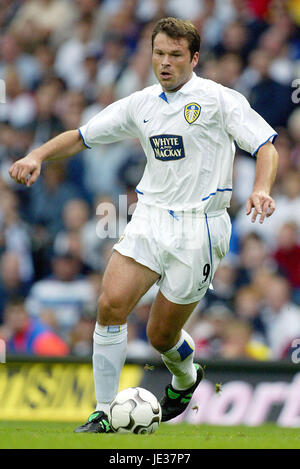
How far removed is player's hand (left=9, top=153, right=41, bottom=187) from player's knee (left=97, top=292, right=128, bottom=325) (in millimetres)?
890

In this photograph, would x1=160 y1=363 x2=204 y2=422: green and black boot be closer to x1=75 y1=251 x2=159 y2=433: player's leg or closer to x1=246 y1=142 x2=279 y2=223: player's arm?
x1=75 y1=251 x2=159 y2=433: player's leg

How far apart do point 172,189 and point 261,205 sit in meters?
0.91

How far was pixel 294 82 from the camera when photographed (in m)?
11.2

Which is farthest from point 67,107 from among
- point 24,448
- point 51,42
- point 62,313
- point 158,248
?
point 24,448

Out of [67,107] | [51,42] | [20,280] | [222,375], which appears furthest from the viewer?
[51,42]

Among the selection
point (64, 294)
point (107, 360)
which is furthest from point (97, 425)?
point (64, 294)

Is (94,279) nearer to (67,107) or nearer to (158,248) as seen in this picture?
(67,107)

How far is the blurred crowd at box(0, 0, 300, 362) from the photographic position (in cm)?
1051

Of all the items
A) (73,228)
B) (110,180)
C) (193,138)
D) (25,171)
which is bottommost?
(73,228)

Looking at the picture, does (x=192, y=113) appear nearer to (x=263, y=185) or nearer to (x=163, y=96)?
(x=163, y=96)

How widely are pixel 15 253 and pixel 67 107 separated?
2.19 m

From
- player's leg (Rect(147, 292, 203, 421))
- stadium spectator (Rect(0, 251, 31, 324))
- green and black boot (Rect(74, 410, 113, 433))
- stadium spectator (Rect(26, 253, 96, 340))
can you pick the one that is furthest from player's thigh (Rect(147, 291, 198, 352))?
stadium spectator (Rect(0, 251, 31, 324))

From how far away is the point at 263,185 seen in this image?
19.5 feet

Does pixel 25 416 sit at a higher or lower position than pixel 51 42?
lower
